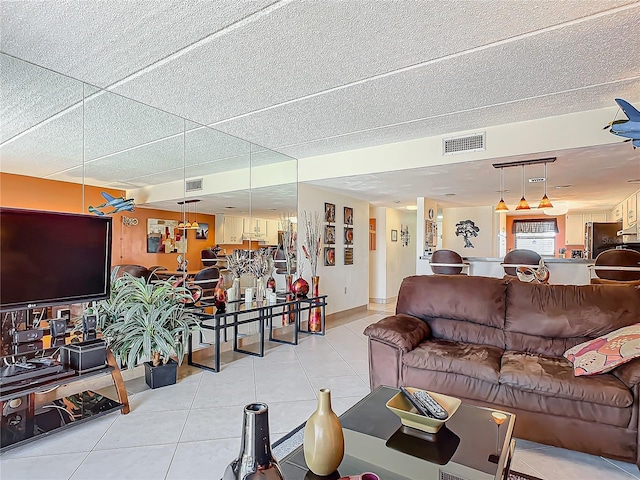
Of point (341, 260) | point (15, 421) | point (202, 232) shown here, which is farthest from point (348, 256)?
point (15, 421)

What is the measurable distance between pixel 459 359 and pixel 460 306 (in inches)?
26.5

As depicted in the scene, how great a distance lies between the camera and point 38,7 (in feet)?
6.50

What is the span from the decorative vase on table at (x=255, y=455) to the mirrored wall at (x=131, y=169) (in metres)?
2.71

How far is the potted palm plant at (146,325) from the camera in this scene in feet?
9.61

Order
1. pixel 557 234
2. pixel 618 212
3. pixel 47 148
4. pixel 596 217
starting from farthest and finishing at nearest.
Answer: pixel 557 234 → pixel 596 217 → pixel 618 212 → pixel 47 148

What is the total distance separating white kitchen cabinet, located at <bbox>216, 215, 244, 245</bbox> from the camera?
452cm

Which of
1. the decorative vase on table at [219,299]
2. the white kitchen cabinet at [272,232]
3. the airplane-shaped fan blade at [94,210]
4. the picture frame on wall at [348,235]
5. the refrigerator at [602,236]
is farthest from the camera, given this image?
the refrigerator at [602,236]

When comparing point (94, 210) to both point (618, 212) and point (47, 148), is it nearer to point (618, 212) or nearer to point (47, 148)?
point (47, 148)

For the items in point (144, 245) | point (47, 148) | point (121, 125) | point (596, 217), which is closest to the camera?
point (47, 148)

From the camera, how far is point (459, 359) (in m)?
2.52

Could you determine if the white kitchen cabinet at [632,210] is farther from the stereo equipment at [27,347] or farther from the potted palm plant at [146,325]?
the stereo equipment at [27,347]

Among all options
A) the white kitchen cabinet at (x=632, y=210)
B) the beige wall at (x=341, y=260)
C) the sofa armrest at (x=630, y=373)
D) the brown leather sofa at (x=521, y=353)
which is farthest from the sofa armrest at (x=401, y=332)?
the white kitchen cabinet at (x=632, y=210)

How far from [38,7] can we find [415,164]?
3650 millimetres

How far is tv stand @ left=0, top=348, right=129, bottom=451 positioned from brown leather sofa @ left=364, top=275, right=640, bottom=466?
1.92 meters
